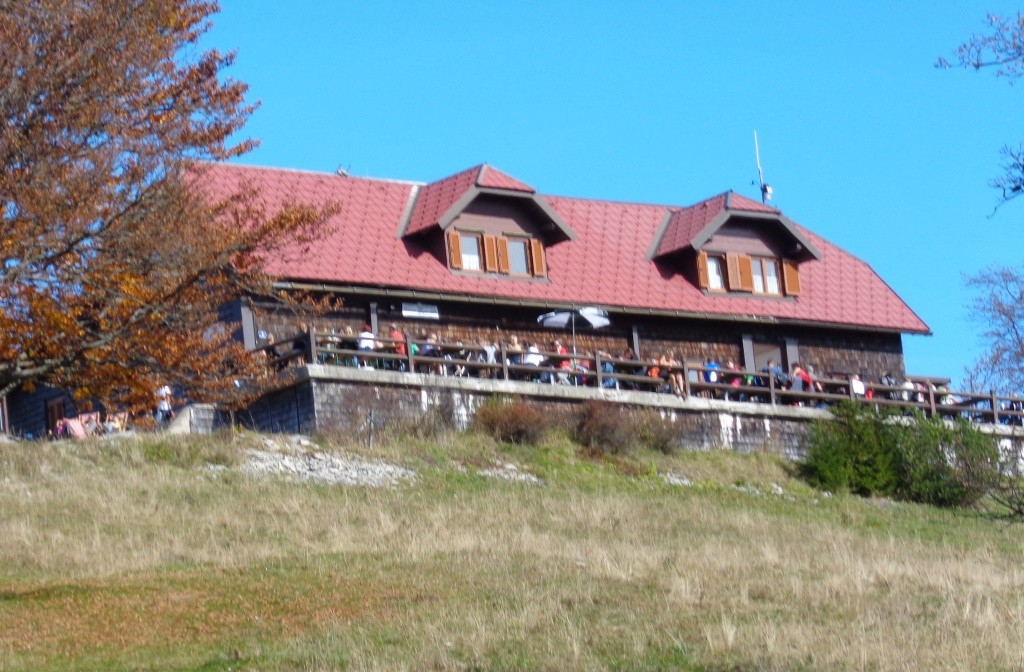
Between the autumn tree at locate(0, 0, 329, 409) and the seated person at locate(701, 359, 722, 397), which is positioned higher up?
the autumn tree at locate(0, 0, 329, 409)

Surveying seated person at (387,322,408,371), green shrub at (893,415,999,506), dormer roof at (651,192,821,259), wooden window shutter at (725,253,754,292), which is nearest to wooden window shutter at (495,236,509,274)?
seated person at (387,322,408,371)

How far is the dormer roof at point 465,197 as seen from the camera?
38.9m

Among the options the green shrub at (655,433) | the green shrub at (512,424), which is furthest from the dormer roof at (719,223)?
the green shrub at (512,424)

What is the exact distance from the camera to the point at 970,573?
72.9ft

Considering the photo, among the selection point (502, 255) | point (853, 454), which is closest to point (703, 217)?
point (502, 255)

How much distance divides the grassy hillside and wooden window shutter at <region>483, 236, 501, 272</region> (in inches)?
238

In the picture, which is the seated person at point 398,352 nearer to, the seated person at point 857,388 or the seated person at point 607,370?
the seated person at point 607,370

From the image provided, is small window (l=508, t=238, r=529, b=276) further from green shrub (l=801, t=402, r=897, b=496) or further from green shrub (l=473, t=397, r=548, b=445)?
green shrub (l=801, t=402, r=897, b=496)

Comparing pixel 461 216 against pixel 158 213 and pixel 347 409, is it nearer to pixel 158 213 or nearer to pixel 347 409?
pixel 347 409

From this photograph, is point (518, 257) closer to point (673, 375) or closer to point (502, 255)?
point (502, 255)

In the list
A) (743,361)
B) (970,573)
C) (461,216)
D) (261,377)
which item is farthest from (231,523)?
(743,361)

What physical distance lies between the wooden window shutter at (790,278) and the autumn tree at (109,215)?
2486 cm

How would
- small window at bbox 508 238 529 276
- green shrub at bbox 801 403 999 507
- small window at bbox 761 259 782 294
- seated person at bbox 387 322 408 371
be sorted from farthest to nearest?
small window at bbox 761 259 782 294 → small window at bbox 508 238 529 276 → green shrub at bbox 801 403 999 507 → seated person at bbox 387 322 408 371

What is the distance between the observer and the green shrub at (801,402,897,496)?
3666 centimetres
